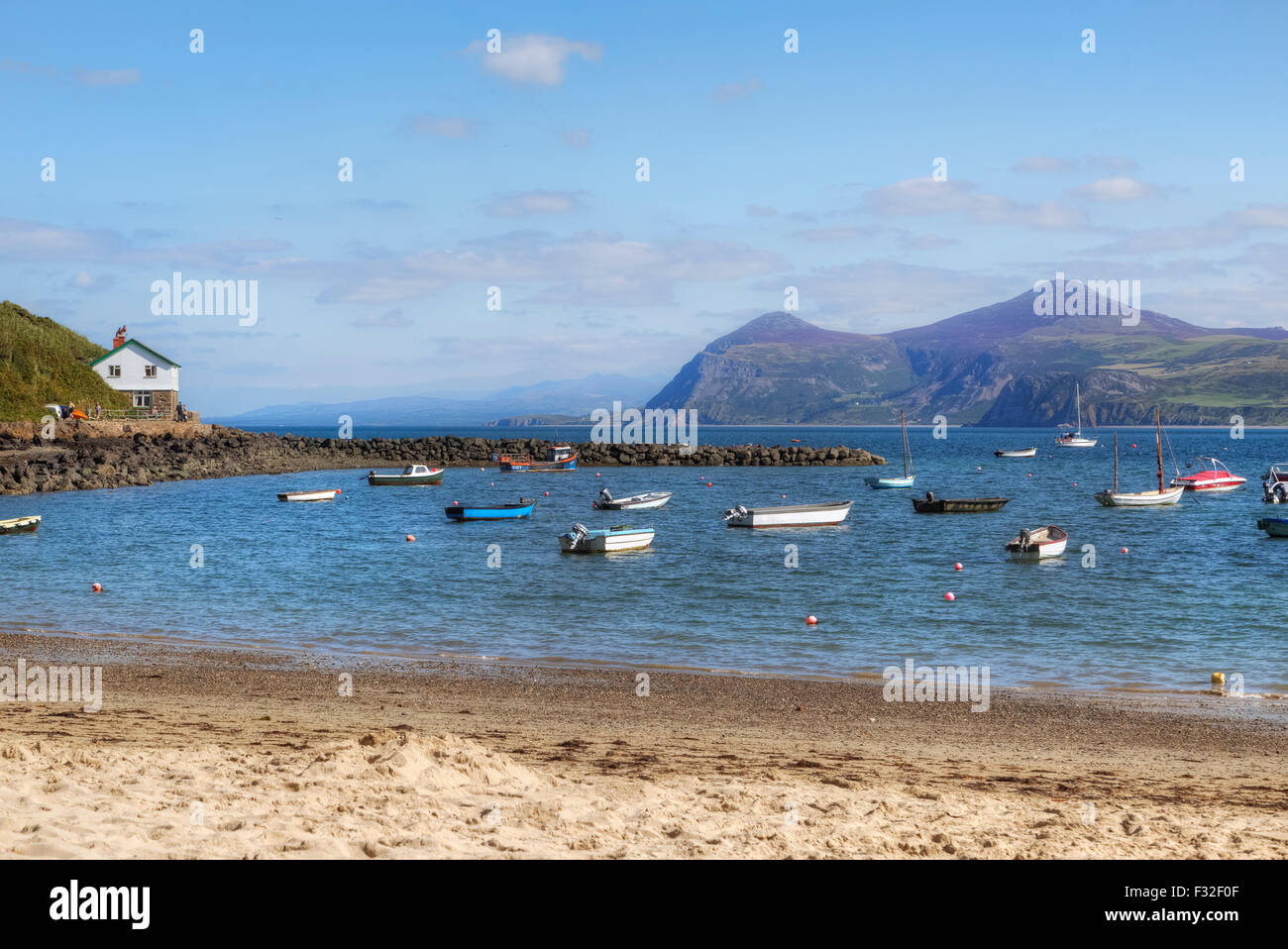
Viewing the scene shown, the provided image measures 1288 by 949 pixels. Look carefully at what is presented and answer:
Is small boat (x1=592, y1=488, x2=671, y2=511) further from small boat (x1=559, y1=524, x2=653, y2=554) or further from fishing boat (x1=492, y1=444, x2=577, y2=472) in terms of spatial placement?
fishing boat (x1=492, y1=444, x2=577, y2=472)

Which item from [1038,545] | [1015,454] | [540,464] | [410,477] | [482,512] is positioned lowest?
[1038,545]

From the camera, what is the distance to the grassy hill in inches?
3570

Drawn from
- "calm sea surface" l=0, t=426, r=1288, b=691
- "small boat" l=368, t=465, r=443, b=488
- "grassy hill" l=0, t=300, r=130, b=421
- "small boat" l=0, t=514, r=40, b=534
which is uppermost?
"grassy hill" l=0, t=300, r=130, b=421

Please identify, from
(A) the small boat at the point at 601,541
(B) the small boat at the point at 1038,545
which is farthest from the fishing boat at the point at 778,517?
(B) the small boat at the point at 1038,545

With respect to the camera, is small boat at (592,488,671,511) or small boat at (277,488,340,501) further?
small boat at (277,488,340,501)

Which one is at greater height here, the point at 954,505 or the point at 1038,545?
the point at 954,505

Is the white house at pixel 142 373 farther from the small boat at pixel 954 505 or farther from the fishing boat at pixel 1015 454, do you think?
the fishing boat at pixel 1015 454

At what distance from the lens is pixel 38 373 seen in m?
96.6

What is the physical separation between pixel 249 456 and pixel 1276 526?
8846cm

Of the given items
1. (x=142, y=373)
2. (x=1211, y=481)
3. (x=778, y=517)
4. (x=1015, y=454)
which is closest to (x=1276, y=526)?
(x=778, y=517)

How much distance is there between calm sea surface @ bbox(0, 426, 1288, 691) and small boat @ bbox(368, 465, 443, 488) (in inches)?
744

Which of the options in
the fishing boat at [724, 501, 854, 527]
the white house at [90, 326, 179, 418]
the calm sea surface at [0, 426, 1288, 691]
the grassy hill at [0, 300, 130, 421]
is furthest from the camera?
the white house at [90, 326, 179, 418]

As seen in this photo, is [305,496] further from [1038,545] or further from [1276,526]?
[1276,526]

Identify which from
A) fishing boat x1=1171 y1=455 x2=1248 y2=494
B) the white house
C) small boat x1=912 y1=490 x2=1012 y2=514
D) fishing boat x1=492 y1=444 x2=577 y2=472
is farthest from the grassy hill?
Answer: fishing boat x1=1171 y1=455 x2=1248 y2=494
